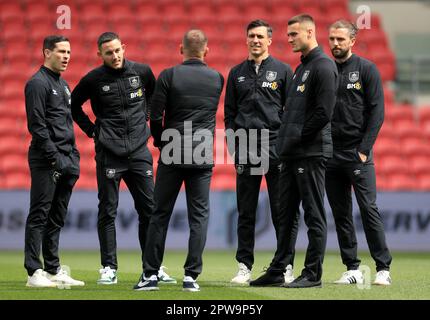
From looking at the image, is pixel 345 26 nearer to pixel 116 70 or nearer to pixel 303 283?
pixel 116 70

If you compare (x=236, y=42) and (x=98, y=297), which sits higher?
(x=236, y=42)

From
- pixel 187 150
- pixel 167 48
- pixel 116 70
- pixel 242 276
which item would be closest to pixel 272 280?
pixel 242 276

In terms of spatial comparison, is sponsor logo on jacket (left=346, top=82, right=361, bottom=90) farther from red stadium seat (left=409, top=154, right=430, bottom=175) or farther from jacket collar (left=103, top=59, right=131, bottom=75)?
red stadium seat (left=409, top=154, right=430, bottom=175)

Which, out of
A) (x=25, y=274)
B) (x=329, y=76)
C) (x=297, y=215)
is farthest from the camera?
(x=25, y=274)

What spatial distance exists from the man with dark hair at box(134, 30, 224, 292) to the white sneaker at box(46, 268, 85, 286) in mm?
783

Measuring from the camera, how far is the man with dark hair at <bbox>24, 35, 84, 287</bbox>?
7.75 metres

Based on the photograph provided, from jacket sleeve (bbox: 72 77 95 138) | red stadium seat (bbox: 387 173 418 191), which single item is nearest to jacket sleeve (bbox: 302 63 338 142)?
jacket sleeve (bbox: 72 77 95 138)

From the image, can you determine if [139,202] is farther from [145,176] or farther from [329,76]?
[329,76]

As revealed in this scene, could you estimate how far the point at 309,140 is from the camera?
24.5 ft

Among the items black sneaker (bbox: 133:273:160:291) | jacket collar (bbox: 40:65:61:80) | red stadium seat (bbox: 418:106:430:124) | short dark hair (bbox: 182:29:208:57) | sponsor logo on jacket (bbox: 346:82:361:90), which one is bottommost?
black sneaker (bbox: 133:273:160:291)

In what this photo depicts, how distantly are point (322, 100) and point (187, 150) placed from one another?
115 cm

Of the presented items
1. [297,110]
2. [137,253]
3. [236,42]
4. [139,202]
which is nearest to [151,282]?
[139,202]

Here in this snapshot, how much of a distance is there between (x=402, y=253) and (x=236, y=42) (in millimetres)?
5685

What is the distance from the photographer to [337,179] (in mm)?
8281
